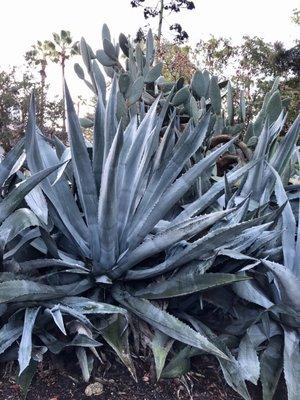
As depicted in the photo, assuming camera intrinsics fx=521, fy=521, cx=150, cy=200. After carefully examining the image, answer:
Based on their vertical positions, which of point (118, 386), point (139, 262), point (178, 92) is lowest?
point (118, 386)

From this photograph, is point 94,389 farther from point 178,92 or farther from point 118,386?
point 178,92

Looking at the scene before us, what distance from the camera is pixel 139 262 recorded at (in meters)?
2.27

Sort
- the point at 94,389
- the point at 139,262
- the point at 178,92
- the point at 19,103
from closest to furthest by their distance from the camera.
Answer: the point at 94,389, the point at 139,262, the point at 178,92, the point at 19,103

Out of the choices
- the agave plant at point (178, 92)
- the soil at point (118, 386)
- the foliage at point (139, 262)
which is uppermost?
the agave plant at point (178, 92)

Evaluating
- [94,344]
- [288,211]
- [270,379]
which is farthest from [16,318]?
[288,211]

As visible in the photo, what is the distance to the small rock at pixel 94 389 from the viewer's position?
6.29 feet

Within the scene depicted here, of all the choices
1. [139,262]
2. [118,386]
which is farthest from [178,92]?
[118,386]

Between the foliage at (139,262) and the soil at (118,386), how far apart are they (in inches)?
3.2

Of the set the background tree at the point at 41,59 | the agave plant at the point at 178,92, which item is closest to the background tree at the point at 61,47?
the background tree at the point at 41,59

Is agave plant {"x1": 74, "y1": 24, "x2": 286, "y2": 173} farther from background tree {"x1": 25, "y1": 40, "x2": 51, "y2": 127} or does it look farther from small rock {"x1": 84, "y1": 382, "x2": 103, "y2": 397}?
background tree {"x1": 25, "y1": 40, "x2": 51, "y2": 127}

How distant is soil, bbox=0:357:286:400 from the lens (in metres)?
1.92

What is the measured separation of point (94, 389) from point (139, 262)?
1.86 ft

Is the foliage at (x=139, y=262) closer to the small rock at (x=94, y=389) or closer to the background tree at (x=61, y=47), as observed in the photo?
the small rock at (x=94, y=389)

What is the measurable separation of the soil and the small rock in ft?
0.04
